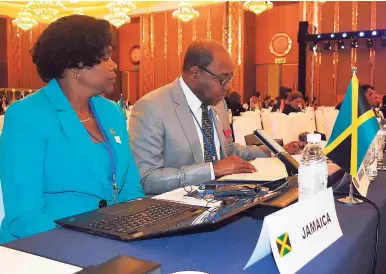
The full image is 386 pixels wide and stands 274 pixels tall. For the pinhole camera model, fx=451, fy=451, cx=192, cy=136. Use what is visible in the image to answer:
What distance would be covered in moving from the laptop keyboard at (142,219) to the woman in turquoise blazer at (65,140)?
305 millimetres

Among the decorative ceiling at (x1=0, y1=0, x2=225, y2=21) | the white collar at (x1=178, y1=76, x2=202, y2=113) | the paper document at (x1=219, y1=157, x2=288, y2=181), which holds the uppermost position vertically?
the decorative ceiling at (x1=0, y1=0, x2=225, y2=21)

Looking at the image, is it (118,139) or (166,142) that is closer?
(118,139)

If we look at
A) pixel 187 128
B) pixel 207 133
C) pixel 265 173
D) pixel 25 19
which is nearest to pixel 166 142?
pixel 187 128

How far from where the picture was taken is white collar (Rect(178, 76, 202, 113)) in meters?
2.21

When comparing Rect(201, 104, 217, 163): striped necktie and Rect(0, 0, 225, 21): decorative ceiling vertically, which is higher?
Rect(0, 0, 225, 21): decorative ceiling

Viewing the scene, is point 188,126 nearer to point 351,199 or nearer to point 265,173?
point 265,173

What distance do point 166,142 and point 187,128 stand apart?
0.40 feet

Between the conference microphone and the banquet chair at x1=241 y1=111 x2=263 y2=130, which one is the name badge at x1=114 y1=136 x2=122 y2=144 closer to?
the conference microphone

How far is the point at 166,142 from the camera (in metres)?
2.09

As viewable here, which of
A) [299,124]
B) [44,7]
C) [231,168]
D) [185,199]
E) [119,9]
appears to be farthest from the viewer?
[119,9]

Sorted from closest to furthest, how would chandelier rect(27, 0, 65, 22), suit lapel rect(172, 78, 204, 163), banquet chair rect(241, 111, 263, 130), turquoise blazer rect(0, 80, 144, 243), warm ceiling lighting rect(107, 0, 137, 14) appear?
turquoise blazer rect(0, 80, 144, 243), suit lapel rect(172, 78, 204, 163), banquet chair rect(241, 111, 263, 130), chandelier rect(27, 0, 65, 22), warm ceiling lighting rect(107, 0, 137, 14)

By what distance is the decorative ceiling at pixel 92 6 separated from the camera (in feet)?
46.8

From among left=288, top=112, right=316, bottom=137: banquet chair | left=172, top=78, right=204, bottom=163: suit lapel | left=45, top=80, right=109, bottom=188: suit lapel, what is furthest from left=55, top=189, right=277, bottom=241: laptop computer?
left=288, top=112, right=316, bottom=137: banquet chair

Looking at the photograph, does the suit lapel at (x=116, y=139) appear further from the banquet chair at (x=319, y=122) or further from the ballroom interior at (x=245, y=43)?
the ballroom interior at (x=245, y=43)
